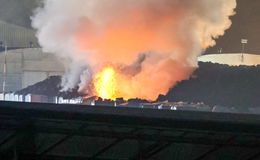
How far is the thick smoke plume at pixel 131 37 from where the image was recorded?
58.0ft

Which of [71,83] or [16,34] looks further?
[16,34]

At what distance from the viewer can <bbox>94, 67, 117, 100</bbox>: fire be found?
16.6 meters

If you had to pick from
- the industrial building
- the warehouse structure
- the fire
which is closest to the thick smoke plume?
the fire

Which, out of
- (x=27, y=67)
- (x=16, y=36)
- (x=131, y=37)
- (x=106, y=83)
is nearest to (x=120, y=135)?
(x=106, y=83)

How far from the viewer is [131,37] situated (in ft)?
59.1

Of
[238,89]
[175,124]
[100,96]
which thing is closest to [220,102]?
[238,89]

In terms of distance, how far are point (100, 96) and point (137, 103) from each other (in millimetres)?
2401

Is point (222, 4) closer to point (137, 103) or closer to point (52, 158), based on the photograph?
point (137, 103)

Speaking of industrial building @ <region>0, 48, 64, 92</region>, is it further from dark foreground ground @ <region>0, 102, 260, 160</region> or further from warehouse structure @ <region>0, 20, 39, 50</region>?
dark foreground ground @ <region>0, 102, 260, 160</region>

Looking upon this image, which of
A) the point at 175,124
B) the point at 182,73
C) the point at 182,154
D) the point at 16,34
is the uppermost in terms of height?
the point at 16,34

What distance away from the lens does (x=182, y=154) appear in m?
3.99

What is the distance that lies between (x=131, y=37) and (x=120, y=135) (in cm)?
1499

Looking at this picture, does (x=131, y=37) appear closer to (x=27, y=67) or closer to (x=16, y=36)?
(x=27, y=67)

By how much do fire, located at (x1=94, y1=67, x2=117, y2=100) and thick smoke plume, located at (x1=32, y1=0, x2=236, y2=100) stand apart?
33 cm
